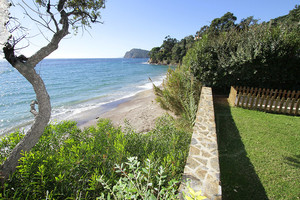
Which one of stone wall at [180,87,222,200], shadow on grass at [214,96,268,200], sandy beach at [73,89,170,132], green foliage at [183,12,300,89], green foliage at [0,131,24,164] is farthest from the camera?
sandy beach at [73,89,170,132]

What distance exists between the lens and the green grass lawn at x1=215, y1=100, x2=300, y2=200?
309 cm

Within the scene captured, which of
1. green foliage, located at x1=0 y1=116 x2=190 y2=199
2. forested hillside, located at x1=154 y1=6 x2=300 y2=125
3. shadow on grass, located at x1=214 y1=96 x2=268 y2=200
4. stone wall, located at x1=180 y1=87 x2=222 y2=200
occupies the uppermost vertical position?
forested hillside, located at x1=154 y1=6 x2=300 y2=125

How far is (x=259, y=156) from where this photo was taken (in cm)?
409

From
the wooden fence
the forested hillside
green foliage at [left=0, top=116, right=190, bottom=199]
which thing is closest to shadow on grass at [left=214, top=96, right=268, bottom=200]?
green foliage at [left=0, top=116, right=190, bottom=199]

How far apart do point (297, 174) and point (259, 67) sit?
7493 mm

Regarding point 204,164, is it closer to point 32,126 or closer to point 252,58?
point 32,126

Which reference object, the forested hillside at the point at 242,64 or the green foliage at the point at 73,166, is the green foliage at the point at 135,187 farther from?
the forested hillside at the point at 242,64

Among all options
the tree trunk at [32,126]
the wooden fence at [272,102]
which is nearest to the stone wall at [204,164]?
the tree trunk at [32,126]

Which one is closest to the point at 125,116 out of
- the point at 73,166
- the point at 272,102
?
the point at 73,166

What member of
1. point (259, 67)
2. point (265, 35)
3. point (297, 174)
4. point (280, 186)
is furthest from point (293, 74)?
point (280, 186)

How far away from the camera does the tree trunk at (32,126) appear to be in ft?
6.70

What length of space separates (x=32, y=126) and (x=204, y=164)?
3.43 meters

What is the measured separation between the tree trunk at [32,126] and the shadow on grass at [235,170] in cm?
408

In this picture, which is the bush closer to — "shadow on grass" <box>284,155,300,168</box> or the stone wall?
"shadow on grass" <box>284,155,300,168</box>
